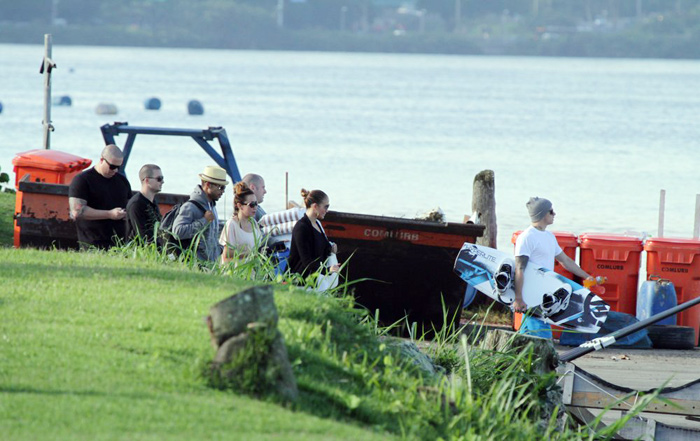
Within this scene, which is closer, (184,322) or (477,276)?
(184,322)

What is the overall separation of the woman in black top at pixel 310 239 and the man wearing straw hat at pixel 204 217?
679 millimetres

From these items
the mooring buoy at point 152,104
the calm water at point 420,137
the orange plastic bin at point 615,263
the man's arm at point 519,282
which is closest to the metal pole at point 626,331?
the man's arm at point 519,282

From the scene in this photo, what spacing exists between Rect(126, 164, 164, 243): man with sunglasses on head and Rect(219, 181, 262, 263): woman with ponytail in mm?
738

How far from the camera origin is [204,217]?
29.9 feet

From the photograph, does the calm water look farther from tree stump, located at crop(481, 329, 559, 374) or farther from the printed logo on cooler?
tree stump, located at crop(481, 329, 559, 374)

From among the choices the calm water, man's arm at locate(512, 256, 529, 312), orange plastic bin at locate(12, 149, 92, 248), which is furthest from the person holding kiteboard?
the calm water

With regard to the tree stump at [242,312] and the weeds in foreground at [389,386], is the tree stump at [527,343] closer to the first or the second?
the weeds in foreground at [389,386]

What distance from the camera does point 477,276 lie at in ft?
34.2

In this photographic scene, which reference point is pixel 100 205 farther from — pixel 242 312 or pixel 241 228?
pixel 242 312

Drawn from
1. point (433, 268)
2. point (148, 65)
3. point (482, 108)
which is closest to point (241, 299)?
point (433, 268)

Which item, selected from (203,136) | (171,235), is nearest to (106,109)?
(203,136)

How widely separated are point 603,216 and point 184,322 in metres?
24.4

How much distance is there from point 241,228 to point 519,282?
8.29 feet

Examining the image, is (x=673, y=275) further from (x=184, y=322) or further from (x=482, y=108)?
(x=482, y=108)
